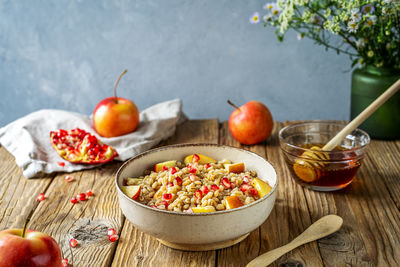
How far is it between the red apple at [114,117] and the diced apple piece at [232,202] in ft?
3.40

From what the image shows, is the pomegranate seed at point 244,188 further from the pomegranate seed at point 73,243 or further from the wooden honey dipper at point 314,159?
the pomegranate seed at point 73,243

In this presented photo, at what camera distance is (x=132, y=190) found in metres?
1.40

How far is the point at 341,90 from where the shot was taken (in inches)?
106

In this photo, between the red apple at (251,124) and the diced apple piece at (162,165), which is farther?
the red apple at (251,124)

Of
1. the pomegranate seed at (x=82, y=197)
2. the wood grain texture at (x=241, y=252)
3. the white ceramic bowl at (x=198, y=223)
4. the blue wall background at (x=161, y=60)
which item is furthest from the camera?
the blue wall background at (x=161, y=60)

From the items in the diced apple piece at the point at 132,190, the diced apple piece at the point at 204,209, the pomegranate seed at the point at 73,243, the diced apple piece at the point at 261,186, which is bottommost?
the pomegranate seed at the point at 73,243

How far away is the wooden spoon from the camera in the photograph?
49.4 inches

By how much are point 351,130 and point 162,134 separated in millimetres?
954

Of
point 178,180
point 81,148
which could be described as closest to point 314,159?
point 178,180

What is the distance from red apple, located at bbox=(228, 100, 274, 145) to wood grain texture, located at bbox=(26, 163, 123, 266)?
25.6 inches

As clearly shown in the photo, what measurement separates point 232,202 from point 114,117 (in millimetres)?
1059

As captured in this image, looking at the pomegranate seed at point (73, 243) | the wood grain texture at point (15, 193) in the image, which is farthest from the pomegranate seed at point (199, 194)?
the wood grain texture at point (15, 193)

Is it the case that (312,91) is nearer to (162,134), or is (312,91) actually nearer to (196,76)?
(196,76)

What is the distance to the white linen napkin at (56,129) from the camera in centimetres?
193
